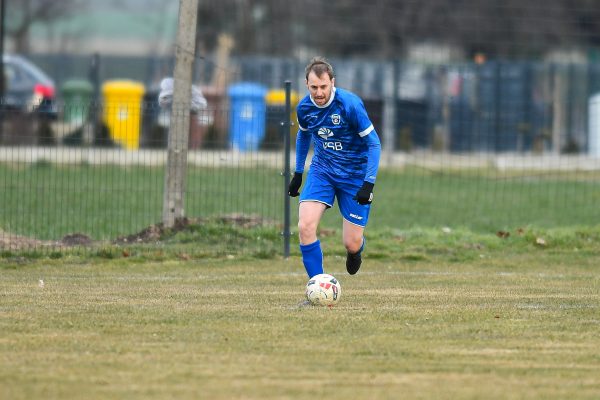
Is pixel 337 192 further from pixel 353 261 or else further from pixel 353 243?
pixel 353 261

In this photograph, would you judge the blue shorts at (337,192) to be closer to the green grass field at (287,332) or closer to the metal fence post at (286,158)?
the green grass field at (287,332)

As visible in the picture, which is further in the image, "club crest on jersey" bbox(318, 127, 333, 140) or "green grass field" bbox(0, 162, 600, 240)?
"green grass field" bbox(0, 162, 600, 240)

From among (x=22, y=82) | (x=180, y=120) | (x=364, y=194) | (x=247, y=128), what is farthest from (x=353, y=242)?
(x=22, y=82)

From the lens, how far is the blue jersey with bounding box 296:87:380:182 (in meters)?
10.9

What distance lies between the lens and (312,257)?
11156 millimetres

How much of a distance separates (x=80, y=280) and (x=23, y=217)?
4.37 meters

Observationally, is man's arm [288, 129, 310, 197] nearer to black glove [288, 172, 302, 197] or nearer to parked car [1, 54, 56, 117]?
black glove [288, 172, 302, 197]

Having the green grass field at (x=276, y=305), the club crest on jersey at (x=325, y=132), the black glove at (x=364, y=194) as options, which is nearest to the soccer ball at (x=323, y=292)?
the green grass field at (x=276, y=305)

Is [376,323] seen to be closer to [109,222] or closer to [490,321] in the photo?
[490,321]

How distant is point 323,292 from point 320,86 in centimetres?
167

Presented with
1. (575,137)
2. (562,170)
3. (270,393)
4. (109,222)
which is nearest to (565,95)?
(575,137)

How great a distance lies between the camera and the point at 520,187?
79.4 ft

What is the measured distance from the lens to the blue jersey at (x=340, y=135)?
1088 cm

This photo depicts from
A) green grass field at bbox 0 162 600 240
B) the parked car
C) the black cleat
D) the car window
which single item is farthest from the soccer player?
the car window
